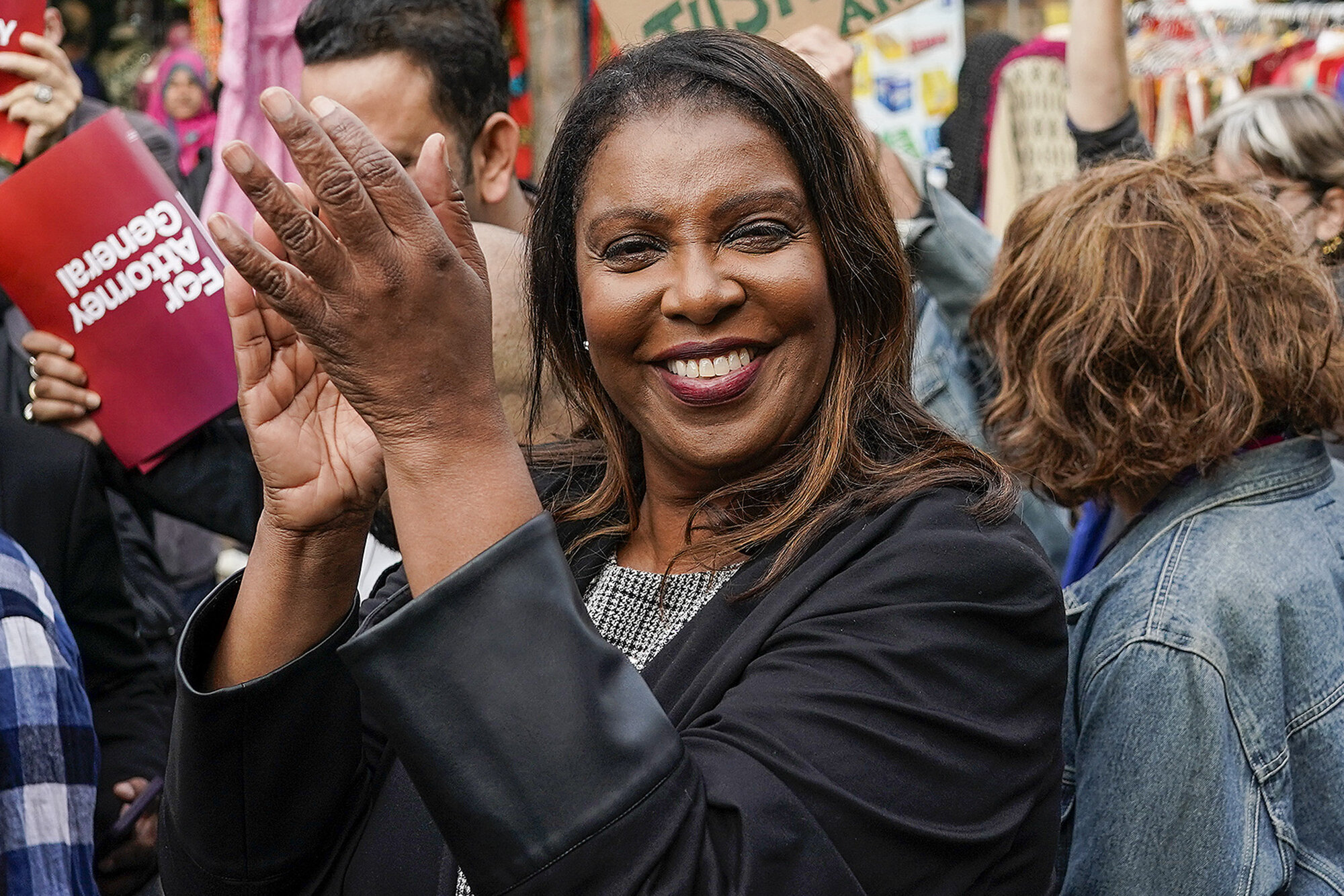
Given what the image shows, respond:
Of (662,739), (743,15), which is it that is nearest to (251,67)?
(743,15)

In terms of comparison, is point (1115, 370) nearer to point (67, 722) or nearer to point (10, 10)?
point (67, 722)

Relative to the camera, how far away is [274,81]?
396cm

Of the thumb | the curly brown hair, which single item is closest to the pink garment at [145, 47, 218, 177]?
the curly brown hair

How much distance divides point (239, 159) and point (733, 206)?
63 cm

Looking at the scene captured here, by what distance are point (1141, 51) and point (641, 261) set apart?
211 inches

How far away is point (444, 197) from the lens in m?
1.21

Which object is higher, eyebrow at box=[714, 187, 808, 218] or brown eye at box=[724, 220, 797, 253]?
eyebrow at box=[714, 187, 808, 218]

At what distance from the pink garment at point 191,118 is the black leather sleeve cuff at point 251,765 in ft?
19.6

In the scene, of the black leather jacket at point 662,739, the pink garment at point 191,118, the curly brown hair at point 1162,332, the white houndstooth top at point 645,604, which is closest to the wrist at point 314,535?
the black leather jacket at point 662,739

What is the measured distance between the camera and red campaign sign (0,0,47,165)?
8.91ft

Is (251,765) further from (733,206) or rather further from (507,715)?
(733,206)

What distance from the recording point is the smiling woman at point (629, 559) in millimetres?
1120

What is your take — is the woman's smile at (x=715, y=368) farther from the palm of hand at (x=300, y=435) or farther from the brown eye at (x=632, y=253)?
the palm of hand at (x=300, y=435)

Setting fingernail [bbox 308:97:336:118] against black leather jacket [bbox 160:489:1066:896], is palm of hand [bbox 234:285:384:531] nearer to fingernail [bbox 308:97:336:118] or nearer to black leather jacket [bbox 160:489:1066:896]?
black leather jacket [bbox 160:489:1066:896]
